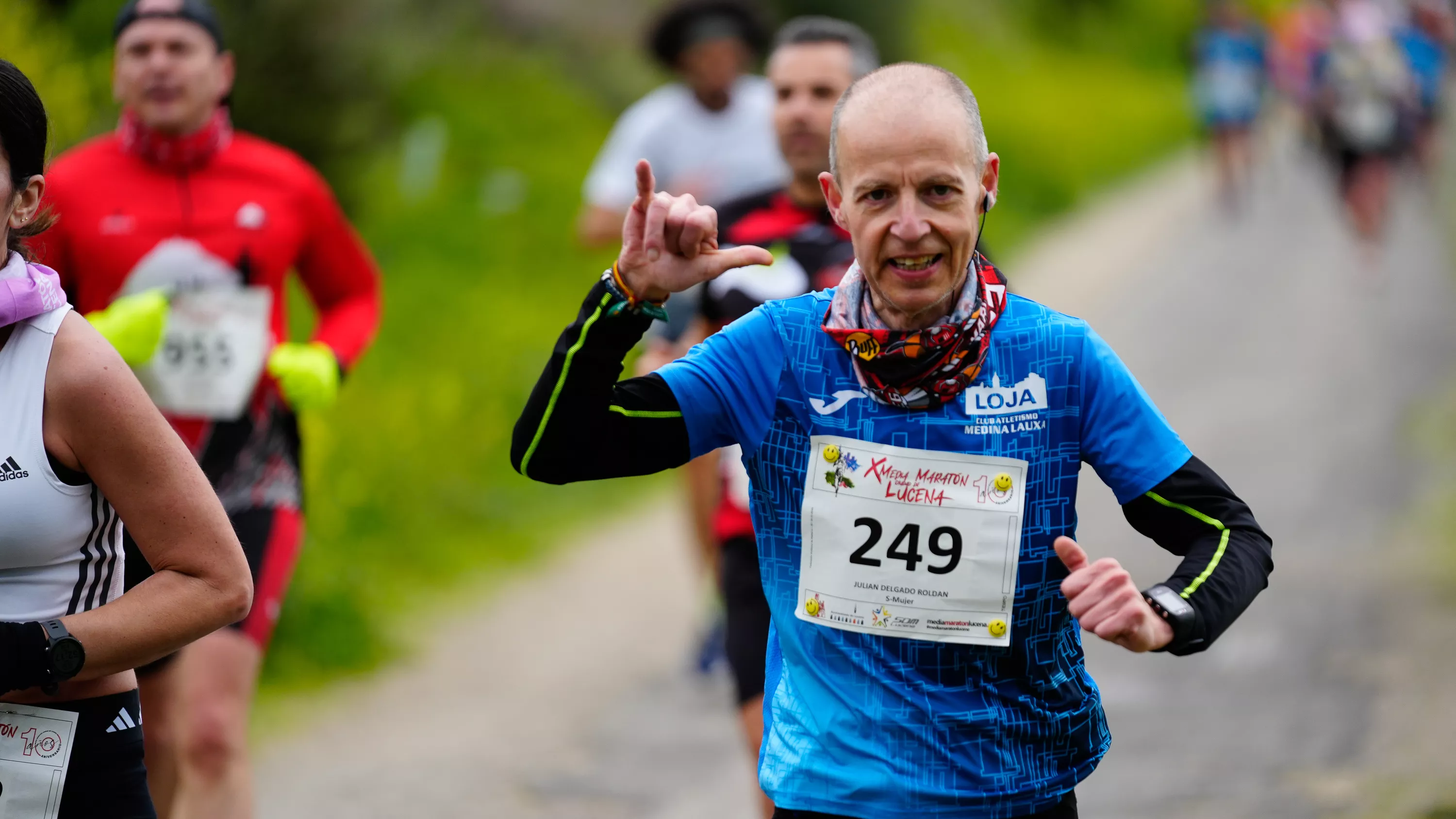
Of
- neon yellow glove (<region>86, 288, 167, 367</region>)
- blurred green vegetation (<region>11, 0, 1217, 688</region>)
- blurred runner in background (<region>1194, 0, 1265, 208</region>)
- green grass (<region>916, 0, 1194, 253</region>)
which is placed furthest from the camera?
green grass (<region>916, 0, 1194, 253</region>)

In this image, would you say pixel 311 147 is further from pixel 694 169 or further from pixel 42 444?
pixel 42 444

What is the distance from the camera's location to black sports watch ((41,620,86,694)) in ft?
7.61

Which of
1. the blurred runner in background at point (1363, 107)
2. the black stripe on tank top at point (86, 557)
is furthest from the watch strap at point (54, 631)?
the blurred runner in background at point (1363, 107)

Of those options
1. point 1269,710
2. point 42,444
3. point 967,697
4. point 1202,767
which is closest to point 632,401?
point 967,697

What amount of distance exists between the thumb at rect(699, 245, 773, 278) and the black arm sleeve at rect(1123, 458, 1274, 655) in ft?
2.16

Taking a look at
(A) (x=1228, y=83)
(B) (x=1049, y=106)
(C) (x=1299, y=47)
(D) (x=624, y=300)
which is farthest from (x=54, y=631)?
(B) (x=1049, y=106)

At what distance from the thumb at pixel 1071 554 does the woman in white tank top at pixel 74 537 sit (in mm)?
1154

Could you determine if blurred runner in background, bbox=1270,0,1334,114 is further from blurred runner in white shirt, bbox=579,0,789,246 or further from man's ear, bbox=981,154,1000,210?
man's ear, bbox=981,154,1000,210

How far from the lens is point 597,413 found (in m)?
2.56

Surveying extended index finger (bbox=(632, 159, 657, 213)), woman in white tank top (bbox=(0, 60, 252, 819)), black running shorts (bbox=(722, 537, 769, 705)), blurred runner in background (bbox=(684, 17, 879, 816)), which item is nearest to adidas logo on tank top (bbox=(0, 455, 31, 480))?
woman in white tank top (bbox=(0, 60, 252, 819))

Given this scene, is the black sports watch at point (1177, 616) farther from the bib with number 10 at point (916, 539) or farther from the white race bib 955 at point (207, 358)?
the white race bib 955 at point (207, 358)

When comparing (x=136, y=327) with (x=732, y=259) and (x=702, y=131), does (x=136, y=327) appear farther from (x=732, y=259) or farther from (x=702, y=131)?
(x=702, y=131)

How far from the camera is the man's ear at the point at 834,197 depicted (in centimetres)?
268

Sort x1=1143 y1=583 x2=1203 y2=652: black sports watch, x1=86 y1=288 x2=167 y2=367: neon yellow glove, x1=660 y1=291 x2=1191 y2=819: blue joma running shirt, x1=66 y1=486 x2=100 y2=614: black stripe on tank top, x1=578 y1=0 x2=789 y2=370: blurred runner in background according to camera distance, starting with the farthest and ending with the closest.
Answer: x1=578 y1=0 x2=789 y2=370: blurred runner in background
x1=86 y1=288 x2=167 y2=367: neon yellow glove
x1=660 y1=291 x2=1191 y2=819: blue joma running shirt
x1=66 y1=486 x2=100 y2=614: black stripe on tank top
x1=1143 y1=583 x2=1203 y2=652: black sports watch
